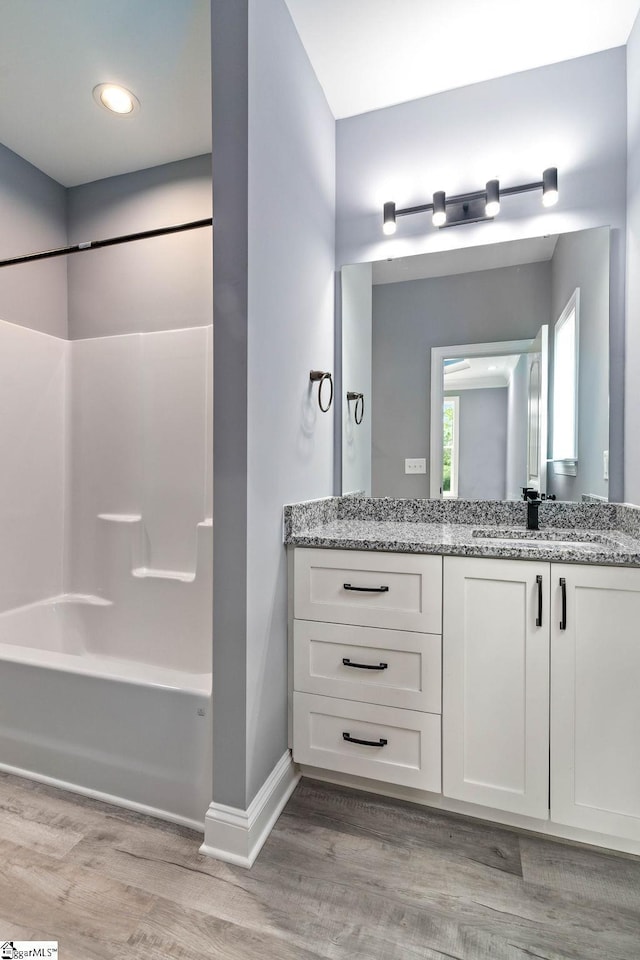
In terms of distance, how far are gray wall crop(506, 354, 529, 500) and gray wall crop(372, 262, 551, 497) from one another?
16 cm

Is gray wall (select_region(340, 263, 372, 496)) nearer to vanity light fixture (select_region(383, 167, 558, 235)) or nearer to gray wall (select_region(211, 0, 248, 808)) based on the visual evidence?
vanity light fixture (select_region(383, 167, 558, 235))

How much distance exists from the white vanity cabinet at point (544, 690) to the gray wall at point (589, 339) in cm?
61

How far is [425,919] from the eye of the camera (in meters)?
1.17

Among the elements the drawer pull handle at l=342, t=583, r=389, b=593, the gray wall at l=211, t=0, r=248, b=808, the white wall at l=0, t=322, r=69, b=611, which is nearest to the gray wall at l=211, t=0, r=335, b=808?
the gray wall at l=211, t=0, r=248, b=808

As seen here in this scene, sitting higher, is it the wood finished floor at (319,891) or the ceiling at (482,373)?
the ceiling at (482,373)

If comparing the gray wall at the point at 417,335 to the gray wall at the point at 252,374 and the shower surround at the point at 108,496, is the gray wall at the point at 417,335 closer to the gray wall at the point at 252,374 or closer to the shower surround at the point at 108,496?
the gray wall at the point at 252,374

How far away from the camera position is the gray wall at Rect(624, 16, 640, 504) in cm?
164

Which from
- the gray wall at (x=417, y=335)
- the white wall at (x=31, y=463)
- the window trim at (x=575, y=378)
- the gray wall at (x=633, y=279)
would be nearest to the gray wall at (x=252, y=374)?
the gray wall at (x=417, y=335)

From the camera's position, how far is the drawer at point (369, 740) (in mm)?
1502

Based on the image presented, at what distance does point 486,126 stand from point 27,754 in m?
2.99

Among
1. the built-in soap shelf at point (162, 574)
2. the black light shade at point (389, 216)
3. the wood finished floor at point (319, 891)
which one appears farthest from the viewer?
the built-in soap shelf at point (162, 574)

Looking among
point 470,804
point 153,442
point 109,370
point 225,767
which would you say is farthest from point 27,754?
point 109,370

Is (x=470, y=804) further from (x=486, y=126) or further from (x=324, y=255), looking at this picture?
(x=486, y=126)

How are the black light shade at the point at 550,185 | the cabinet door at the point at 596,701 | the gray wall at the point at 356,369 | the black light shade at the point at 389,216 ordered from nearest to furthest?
the cabinet door at the point at 596,701, the black light shade at the point at 550,185, the black light shade at the point at 389,216, the gray wall at the point at 356,369
